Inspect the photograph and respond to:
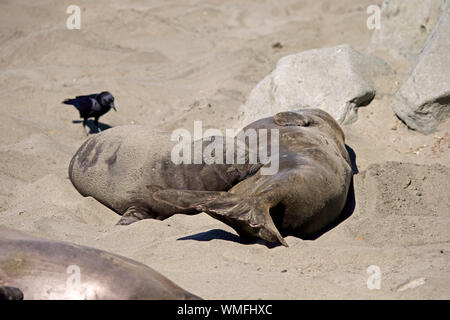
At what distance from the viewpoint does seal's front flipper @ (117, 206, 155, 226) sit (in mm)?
4926

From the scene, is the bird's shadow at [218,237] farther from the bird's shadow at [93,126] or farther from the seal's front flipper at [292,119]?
the bird's shadow at [93,126]

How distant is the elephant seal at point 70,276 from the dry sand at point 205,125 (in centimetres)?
42

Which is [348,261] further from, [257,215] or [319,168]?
[319,168]

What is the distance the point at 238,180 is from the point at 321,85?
2249 millimetres

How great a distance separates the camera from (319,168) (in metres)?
4.55

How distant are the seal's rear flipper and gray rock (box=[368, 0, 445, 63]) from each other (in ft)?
12.9

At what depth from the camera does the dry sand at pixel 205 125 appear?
360 centimetres

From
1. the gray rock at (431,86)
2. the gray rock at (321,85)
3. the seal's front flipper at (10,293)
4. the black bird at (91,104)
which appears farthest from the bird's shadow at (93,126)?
the seal's front flipper at (10,293)

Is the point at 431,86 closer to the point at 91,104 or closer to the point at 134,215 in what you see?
the point at 134,215

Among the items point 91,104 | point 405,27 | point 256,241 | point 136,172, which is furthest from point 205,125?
point 256,241

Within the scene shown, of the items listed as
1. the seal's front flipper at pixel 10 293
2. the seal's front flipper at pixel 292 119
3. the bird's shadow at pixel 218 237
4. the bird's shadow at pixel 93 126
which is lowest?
the seal's front flipper at pixel 10 293

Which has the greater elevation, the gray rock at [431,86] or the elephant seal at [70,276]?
the gray rock at [431,86]
